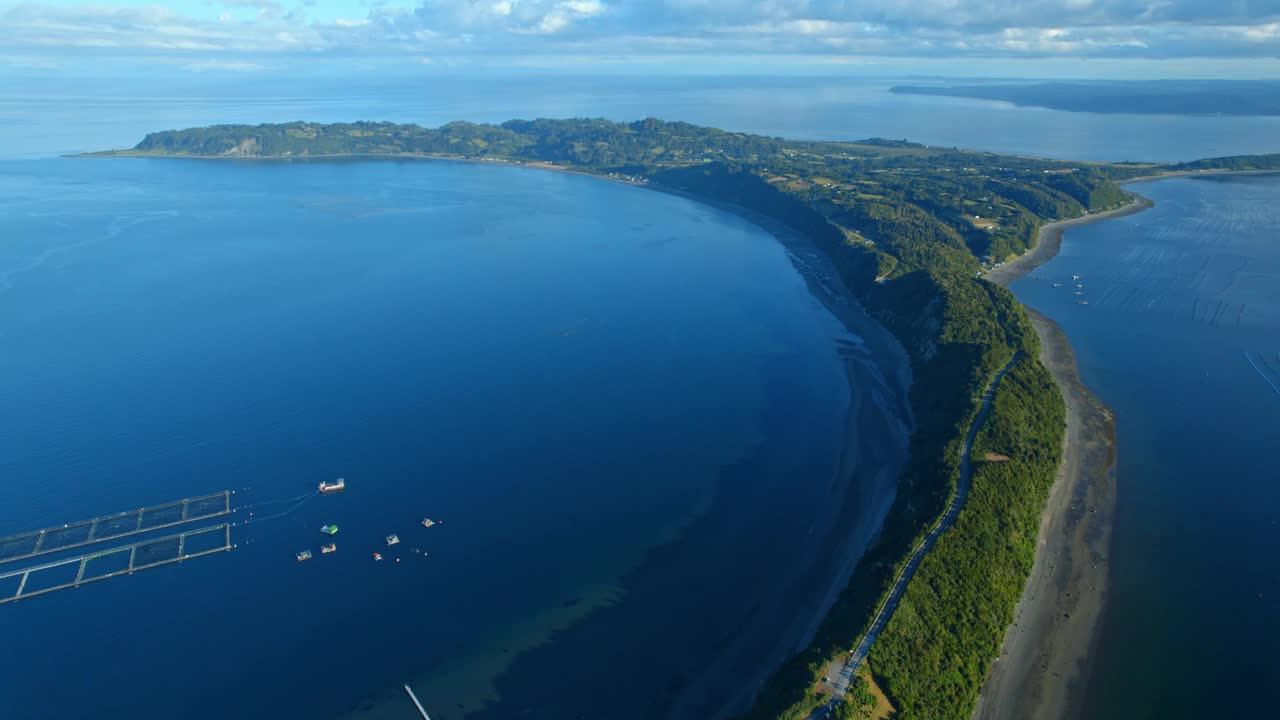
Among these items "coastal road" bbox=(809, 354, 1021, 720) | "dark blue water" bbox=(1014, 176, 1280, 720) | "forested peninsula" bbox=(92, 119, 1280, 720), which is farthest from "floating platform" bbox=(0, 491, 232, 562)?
"dark blue water" bbox=(1014, 176, 1280, 720)

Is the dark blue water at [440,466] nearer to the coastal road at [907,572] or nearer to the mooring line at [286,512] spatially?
the mooring line at [286,512]

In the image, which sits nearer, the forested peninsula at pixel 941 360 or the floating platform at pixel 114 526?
the forested peninsula at pixel 941 360

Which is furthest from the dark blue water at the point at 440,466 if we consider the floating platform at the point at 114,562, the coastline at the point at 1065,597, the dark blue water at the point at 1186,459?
the dark blue water at the point at 1186,459

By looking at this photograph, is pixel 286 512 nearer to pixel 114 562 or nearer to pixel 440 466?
pixel 114 562

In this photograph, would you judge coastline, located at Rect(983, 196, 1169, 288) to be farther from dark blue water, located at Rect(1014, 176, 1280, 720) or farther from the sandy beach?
the sandy beach

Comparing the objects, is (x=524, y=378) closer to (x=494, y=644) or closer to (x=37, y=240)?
(x=494, y=644)

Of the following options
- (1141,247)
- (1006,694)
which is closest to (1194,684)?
(1006,694)

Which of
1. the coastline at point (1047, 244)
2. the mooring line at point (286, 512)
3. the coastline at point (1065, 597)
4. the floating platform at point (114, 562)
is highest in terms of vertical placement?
the coastline at point (1047, 244)
